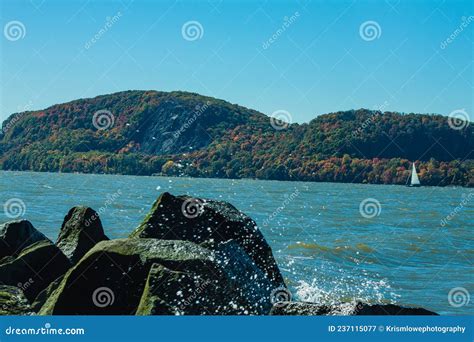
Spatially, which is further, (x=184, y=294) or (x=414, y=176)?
(x=414, y=176)

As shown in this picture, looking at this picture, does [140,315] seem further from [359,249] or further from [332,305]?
[359,249]

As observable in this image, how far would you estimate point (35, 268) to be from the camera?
43.9 feet

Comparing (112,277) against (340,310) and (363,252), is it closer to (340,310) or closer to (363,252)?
(340,310)

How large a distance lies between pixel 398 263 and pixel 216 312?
1582 cm

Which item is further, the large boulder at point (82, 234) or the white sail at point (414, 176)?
the white sail at point (414, 176)

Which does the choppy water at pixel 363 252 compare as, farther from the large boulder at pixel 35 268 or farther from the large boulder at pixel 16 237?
the large boulder at pixel 16 237

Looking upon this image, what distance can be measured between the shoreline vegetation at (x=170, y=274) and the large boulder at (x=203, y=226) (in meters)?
0.02

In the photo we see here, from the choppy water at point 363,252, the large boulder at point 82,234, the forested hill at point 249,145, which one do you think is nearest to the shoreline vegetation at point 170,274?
the large boulder at point 82,234

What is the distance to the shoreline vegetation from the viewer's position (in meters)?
9.55

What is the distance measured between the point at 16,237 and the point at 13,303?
4.33m

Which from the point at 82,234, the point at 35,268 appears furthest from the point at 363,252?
the point at 35,268

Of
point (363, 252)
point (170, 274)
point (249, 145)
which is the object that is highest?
point (249, 145)

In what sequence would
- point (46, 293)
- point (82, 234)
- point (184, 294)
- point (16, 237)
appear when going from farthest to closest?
point (16, 237) < point (82, 234) < point (46, 293) < point (184, 294)

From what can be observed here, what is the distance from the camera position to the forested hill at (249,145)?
328 feet
